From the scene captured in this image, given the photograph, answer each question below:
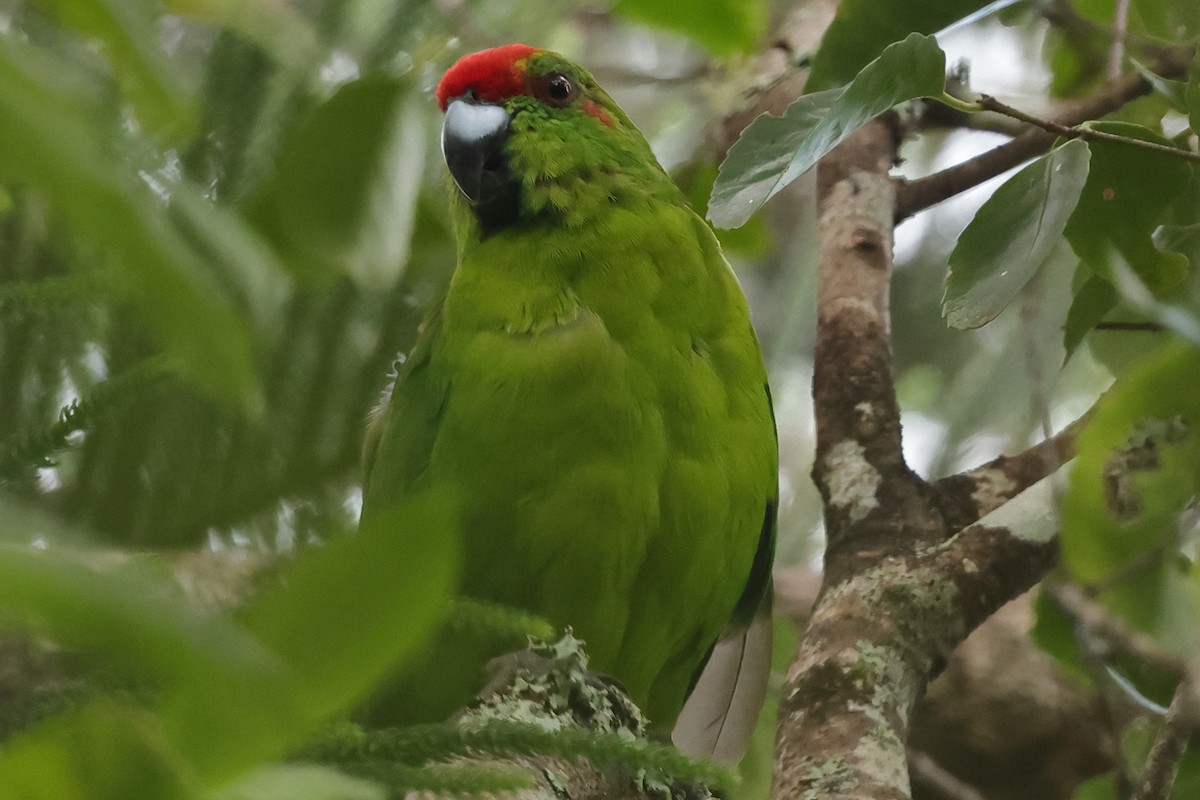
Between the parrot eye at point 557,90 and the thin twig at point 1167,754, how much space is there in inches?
40.1

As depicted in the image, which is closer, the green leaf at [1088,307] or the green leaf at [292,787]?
the green leaf at [292,787]

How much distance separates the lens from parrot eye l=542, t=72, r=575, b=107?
1.55 m

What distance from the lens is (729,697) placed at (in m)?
1.55

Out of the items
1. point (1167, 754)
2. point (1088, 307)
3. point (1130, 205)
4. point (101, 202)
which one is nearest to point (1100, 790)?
point (1167, 754)

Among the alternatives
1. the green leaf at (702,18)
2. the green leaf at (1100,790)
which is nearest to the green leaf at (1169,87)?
the green leaf at (702,18)

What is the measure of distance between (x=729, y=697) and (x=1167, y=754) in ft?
2.30

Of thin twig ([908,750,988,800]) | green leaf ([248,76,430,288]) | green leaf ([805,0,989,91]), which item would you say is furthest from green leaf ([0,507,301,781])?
thin twig ([908,750,988,800])

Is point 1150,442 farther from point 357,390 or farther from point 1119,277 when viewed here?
point 357,390

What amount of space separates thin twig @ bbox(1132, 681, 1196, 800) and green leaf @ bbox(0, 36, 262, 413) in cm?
85

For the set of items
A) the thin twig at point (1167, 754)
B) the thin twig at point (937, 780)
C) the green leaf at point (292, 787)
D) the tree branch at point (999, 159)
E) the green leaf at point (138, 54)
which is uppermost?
the tree branch at point (999, 159)

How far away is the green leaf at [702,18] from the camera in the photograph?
83 cm

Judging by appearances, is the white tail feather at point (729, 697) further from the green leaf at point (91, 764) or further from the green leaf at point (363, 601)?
the green leaf at point (363, 601)

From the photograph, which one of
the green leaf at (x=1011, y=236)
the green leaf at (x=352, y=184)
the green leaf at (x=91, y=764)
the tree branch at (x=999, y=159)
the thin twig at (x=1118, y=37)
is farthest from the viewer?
the tree branch at (x=999, y=159)

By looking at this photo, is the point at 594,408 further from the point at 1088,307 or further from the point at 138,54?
the point at 138,54
